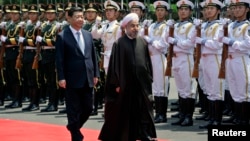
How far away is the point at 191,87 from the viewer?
12094mm

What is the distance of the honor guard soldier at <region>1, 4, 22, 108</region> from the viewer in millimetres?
15141

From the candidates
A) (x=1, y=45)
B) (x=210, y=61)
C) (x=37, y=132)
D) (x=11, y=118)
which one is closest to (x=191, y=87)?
(x=210, y=61)

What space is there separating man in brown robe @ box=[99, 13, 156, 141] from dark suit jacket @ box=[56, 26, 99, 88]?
18.6 inches

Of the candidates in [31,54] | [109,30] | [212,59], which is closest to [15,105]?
[31,54]

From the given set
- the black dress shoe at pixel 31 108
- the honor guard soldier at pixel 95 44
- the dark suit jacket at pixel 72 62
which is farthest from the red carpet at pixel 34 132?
the black dress shoe at pixel 31 108

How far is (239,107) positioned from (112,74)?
2.68 meters

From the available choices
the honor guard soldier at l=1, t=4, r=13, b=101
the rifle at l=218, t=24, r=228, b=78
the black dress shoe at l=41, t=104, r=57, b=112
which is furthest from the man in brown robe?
the honor guard soldier at l=1, t=4, r=13, b=101

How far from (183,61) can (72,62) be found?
2.83 metres

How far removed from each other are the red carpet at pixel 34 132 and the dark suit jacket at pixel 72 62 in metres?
1.21

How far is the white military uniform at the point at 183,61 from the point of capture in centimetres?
1192

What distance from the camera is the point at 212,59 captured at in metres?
11.6

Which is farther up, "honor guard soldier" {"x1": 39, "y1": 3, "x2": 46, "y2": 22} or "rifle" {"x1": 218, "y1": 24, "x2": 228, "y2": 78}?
"honor guard soldier" {"x1": 39, "y1": 3, "x2": 46, "y2": 22}

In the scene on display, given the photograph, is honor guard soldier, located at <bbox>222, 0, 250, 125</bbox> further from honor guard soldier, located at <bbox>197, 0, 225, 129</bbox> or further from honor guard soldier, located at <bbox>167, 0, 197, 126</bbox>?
honor guard soldier, located at <bbox>167, 0, 197, 126</bbox>

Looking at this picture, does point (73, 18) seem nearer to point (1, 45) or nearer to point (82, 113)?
point (82, 113)
